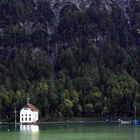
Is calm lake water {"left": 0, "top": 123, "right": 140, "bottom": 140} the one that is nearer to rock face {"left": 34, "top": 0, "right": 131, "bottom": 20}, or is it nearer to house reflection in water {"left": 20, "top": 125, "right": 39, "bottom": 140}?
house reflection in water {"left": 20, "top": 125, "right": 39, "bottom": 140}

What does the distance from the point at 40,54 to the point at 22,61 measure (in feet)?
23.1

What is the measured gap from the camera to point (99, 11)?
15950cm

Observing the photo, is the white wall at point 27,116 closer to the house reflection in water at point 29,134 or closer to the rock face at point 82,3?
the house reflection in water at point 29,134

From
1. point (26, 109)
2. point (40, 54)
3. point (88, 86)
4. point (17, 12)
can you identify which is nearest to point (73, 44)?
point (40, 54)

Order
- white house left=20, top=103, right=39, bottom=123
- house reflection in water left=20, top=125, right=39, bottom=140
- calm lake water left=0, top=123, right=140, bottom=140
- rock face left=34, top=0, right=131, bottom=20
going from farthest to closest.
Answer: rock face left=34, top=0, right=131, bottom=20
white house left=20, top=103, right=39, bottom=123
house reflection in water left=20, top=125, right=39, bottom=140
calm lake water left=0, top=123, right=140, bottom=140

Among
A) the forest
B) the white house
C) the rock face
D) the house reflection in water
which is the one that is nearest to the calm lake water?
the house reflection in water

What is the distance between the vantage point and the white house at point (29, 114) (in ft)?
374

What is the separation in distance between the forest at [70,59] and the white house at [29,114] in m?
1.99

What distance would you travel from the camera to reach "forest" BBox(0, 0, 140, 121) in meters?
116

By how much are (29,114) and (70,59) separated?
3318 centimetres

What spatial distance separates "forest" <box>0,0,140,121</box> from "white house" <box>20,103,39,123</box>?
78.5 inches

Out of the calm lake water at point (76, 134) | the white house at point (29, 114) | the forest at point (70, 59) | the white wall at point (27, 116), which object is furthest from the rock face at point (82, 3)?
the calm lake water at point (76, 134)

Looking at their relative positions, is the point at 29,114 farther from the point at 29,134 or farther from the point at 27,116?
the point at 29,134

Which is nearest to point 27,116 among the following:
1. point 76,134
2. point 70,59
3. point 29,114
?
point 29,114
